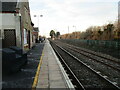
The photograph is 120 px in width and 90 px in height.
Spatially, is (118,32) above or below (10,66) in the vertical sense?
above

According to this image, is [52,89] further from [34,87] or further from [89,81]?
[89,81]

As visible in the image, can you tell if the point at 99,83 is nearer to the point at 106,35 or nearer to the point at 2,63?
the point at 2,63

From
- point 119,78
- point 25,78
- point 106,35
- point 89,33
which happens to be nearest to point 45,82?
point 25,78

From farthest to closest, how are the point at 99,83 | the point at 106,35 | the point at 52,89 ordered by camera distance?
the point at 106,35 → the point at 99,83 → the point at 52,89

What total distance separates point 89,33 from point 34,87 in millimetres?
45990

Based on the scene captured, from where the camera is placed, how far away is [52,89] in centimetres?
551

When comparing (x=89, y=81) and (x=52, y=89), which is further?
(x=89, y=81)

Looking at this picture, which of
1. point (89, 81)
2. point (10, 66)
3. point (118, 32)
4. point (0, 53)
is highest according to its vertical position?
point (118, 32)

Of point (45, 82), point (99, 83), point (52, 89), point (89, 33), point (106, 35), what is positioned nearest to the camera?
point (52, 89)

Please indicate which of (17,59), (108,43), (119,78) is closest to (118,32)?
(108,43)

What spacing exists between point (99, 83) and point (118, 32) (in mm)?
22299

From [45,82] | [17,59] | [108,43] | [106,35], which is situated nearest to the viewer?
[45,82]

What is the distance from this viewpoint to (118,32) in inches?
1059

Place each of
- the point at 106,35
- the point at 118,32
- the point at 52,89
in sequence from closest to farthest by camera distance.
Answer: the point at 52,89
the point at 118,32
the point at 106,35
